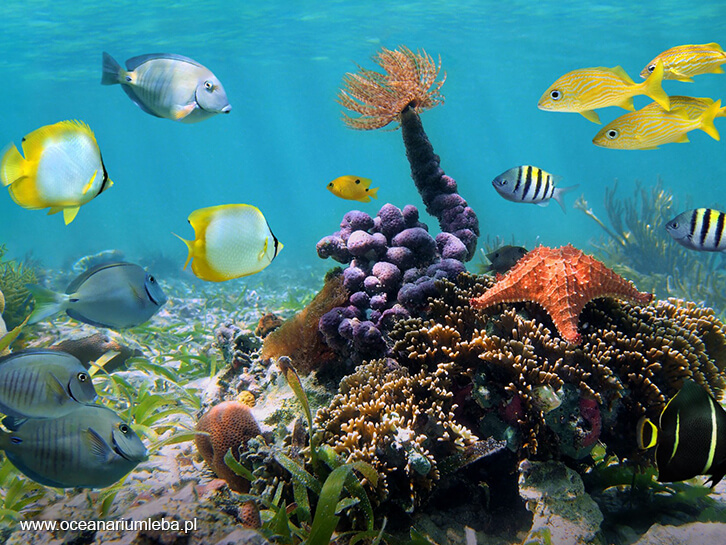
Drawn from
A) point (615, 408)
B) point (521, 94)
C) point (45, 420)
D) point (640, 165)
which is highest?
point (521, 94)

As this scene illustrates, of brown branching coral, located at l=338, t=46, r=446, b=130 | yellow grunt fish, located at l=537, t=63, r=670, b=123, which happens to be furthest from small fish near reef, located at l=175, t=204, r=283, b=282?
brown branching coral, located at l=338, t=46, r=446, b=130

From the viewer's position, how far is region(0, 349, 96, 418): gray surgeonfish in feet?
6.71

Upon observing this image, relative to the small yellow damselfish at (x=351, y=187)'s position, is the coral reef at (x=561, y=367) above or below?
below

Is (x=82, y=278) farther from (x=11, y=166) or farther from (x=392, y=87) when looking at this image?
(x=392, y=87)

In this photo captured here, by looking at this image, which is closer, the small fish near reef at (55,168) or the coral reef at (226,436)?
the small fish near reef at (55,168)

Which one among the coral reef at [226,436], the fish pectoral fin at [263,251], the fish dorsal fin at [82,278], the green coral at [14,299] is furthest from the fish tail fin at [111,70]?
the green coral at [14,299]

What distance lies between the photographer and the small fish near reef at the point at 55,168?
2268 millimetres

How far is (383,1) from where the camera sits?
84.5 feet

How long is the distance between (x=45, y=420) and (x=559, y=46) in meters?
43.1

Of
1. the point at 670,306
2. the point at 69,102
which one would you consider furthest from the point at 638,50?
the point at 69,102

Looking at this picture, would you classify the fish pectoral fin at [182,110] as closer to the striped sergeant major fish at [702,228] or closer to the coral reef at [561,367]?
the coral reef at [561,367]

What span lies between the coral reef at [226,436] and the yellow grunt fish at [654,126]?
163 inches

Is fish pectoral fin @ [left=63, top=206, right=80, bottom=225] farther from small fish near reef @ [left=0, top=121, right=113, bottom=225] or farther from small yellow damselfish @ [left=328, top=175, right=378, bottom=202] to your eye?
small yellow damselfish @ [left=328, top=175, right=378, bottom=202]

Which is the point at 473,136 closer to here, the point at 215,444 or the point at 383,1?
the point at 383,1
